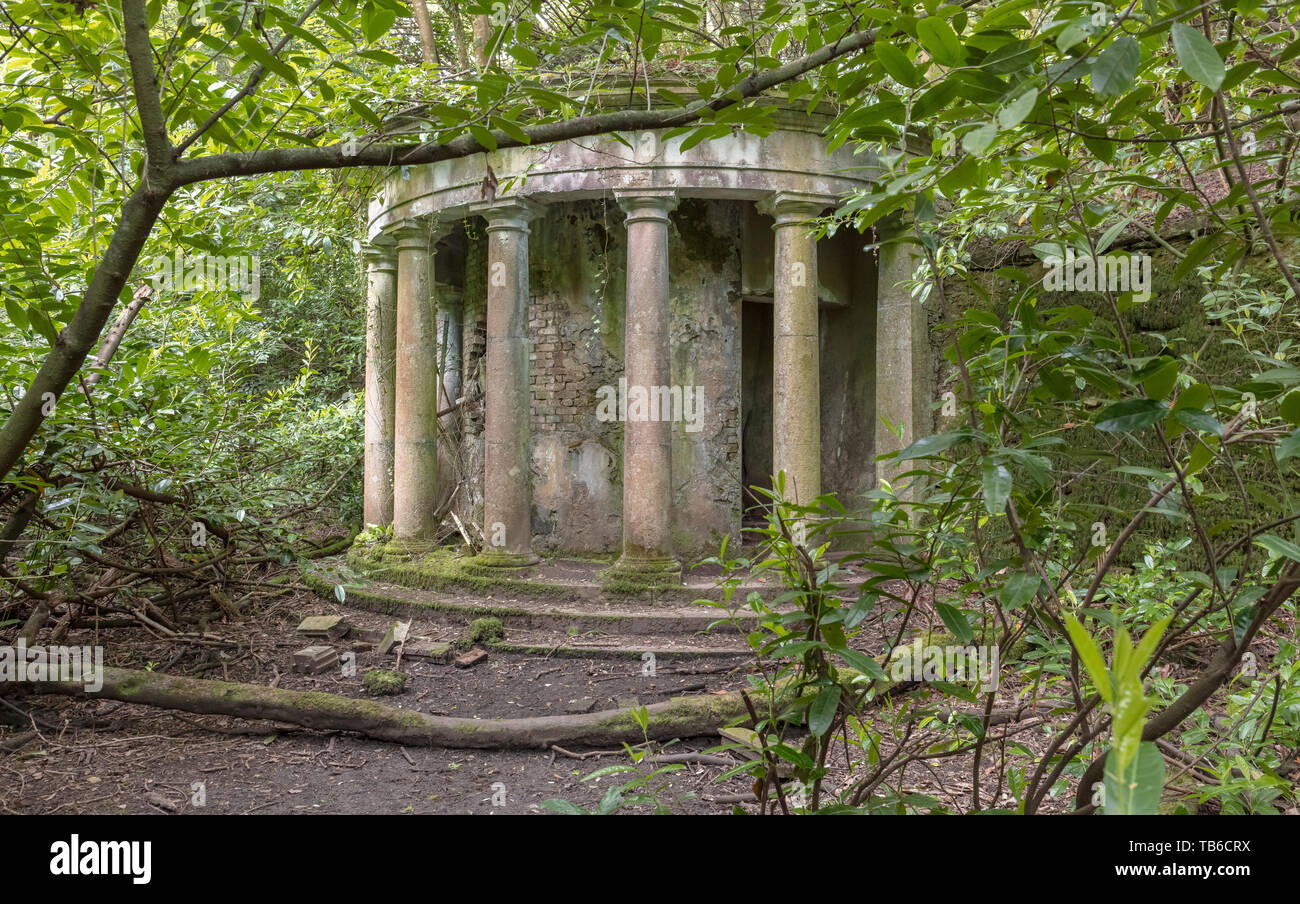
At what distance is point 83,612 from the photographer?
541 cm

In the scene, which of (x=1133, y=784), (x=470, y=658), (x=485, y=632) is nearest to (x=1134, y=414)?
(x=1133, y=784)

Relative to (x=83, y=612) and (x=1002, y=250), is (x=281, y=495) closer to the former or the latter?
(x=83, y=612)

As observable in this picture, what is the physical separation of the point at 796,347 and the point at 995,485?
7.03 m

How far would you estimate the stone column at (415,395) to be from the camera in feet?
31.1

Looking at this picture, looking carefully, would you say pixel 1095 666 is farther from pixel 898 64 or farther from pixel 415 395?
pixel 415 395

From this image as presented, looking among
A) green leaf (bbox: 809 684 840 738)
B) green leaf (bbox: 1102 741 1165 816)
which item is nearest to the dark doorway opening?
green leaf (bbox: 809 684 840 738)

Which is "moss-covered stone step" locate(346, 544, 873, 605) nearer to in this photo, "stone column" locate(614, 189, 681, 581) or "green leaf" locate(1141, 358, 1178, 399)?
"stone column" locate(614, 189, 681, 581)

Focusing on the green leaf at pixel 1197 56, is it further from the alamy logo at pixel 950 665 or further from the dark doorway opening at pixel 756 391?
the dark doorway opening at pixel 756 391

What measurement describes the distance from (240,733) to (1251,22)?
6.29 m

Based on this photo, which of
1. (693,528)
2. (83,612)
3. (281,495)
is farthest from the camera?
(693,528)

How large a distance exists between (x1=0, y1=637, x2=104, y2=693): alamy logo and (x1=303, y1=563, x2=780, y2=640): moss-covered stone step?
7.55 ft

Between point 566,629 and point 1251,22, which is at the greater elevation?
point 1251,22

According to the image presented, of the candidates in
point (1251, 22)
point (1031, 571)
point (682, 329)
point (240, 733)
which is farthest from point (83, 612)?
point (1251, 22)
